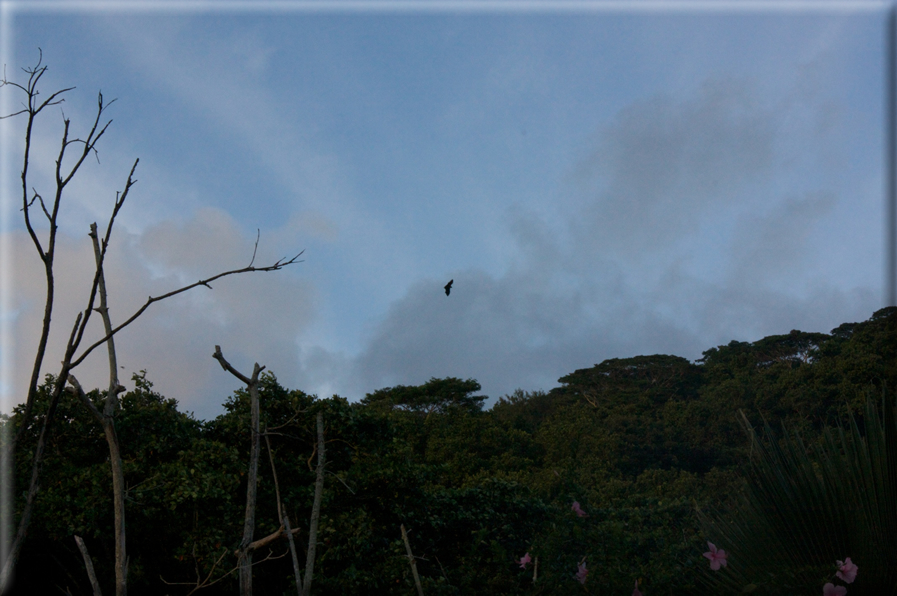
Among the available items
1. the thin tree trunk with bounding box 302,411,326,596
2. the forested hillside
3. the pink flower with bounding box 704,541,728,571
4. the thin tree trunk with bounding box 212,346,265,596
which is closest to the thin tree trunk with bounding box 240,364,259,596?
the thin tree trunk with bounding box 212,346,265,596

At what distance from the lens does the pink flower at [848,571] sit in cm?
266

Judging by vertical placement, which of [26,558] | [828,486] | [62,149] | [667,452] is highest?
[667,452]

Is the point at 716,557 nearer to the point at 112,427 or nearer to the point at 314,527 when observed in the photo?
the point at 112,427

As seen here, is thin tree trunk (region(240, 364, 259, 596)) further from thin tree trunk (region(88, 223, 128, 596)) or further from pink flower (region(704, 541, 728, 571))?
pink flower (region(704, 541, 728, 571))

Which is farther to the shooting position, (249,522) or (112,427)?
(249,522)

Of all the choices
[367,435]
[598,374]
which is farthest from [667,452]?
[367,435]

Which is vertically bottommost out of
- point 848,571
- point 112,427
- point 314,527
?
point 848,571

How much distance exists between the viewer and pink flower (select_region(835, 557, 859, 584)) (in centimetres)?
266

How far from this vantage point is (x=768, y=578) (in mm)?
2943

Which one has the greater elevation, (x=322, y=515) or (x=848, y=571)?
(x=322, y=515)

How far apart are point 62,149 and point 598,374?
102ft

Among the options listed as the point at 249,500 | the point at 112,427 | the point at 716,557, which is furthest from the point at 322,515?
the point at 716,557

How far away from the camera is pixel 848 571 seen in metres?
2.67

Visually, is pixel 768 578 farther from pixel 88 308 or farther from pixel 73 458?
pixel 73 458
